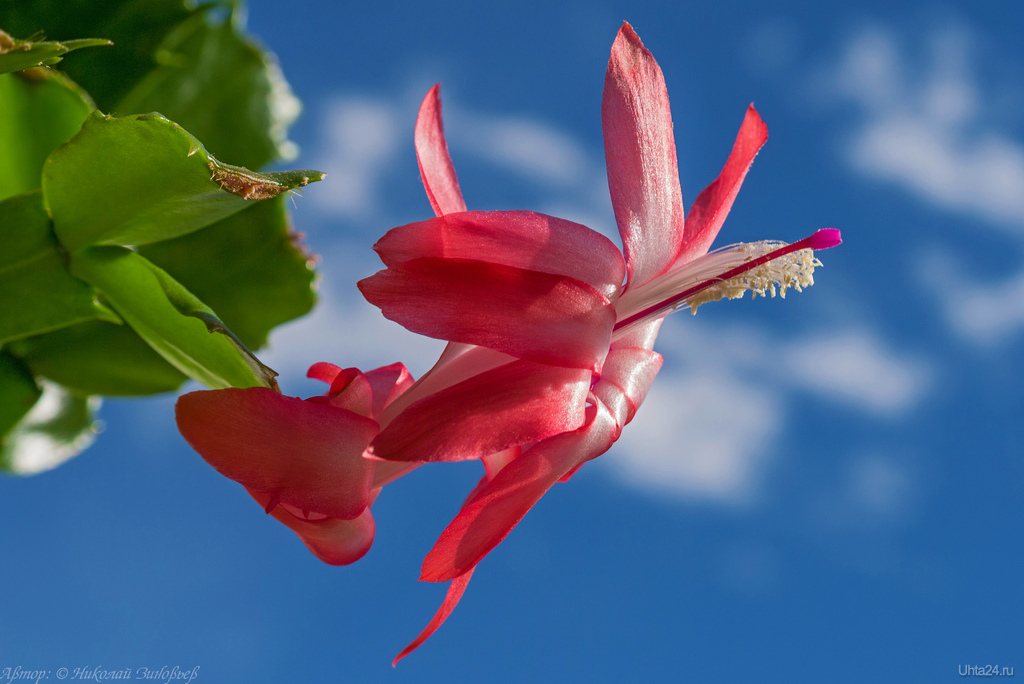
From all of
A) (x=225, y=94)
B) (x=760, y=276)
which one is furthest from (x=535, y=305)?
(x=225, y=94)

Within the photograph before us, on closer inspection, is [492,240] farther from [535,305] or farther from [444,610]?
[444,610]

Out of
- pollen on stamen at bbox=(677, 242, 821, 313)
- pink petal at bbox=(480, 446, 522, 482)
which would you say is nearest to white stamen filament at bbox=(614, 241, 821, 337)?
pollen on stamen at bbox=(677, 242, 821, 313)

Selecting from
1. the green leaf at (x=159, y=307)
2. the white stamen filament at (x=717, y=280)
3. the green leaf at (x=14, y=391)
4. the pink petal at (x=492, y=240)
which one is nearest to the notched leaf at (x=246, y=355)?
the green leaf at (x=159, y=307)

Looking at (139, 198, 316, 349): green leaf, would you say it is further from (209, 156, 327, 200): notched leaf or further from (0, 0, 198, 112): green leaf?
(209, 156, 327, 200): notched leaf

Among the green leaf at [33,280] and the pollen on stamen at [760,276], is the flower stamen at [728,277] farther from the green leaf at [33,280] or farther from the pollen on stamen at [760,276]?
the green leaf at [33,280]

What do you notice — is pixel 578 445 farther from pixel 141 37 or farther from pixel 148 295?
pixel 141 37

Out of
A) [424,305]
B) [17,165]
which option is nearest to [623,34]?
[424,305]
